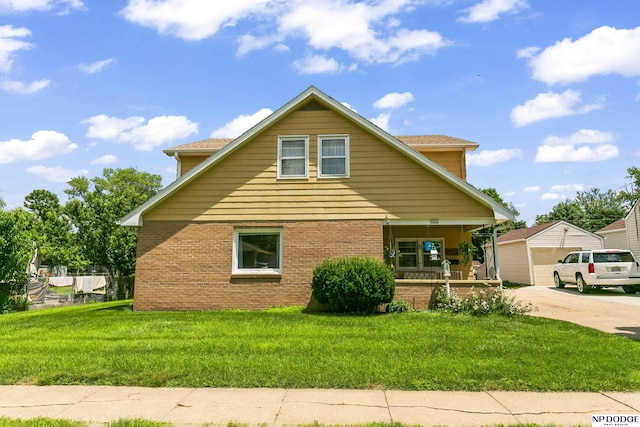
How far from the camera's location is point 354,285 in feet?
36.4

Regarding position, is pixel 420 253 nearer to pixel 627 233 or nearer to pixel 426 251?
pixel 426 251

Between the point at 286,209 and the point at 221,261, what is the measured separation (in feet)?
8.43

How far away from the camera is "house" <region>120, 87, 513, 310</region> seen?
12.9 m

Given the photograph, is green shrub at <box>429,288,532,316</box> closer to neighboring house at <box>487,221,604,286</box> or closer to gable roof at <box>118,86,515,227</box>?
gable roof at <box>118,86,515,227</box>

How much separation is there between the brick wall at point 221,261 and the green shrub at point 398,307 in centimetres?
157

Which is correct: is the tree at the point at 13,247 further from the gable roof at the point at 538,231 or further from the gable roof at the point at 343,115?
the gable roof at the point at 538,231

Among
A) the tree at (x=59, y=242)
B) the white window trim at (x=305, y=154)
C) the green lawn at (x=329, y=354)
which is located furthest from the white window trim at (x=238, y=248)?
the tree at (x=59, y=242)

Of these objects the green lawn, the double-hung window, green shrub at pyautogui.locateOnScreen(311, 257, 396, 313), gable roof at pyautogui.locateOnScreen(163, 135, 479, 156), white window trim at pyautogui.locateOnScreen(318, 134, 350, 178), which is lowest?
the green lawn

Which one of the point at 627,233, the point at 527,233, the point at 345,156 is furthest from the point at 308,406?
the point at 627,233

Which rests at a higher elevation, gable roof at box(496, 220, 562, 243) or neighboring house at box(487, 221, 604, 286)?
gable roof at box(496, 220, 562, 243)

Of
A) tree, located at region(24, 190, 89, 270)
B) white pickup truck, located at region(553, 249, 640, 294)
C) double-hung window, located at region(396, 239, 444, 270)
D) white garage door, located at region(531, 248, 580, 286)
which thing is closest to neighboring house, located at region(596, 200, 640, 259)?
white garage door, located at region(531, 248, 580, 286)

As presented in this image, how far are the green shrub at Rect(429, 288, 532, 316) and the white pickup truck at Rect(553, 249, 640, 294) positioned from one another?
30.3 feet

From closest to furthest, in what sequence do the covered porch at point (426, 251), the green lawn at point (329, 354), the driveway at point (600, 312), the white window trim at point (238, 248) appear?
the green lawn at point (329, 354), the driveway at point (600, 312), the white window trim at point (238, 248), the covered porch at point (426, 251)

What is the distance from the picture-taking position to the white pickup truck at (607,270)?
58.9ft
